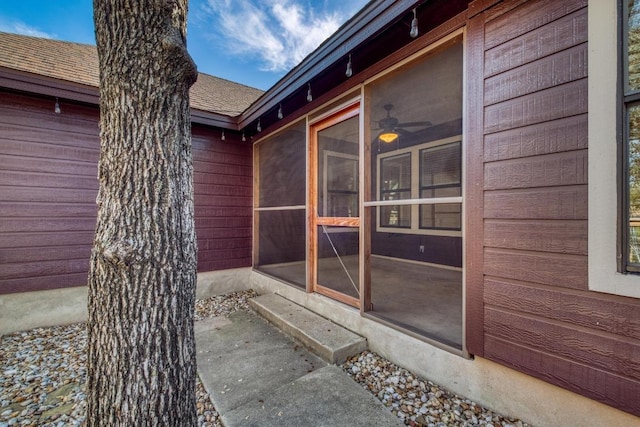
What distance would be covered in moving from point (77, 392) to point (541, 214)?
3.53m

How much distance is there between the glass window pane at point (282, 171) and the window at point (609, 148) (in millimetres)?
3706

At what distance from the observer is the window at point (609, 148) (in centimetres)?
131

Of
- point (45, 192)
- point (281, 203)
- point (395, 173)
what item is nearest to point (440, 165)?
point (395, 173)

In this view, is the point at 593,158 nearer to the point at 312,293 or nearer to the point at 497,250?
the point at 497,250

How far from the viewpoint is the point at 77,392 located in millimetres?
2090

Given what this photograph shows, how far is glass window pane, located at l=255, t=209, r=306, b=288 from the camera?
513 centimetres

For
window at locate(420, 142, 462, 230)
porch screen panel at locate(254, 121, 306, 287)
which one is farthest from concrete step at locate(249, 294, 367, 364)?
window at locate(420, 142, 462, 230)

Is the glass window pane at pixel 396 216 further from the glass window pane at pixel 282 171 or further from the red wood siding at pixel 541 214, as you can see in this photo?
the red wood siding at pixel 541 214

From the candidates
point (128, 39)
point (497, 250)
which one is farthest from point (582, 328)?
point (128, 39)

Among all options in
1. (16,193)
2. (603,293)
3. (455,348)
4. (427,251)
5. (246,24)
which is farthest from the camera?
(246,24)

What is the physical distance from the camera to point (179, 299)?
1261 millimetres

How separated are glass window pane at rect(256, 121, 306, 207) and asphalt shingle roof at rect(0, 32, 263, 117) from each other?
89cm

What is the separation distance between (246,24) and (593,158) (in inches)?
299

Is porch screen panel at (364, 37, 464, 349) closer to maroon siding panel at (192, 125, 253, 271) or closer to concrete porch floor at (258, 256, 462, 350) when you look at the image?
concrete porch floor at (258, 256, 462, 350)
